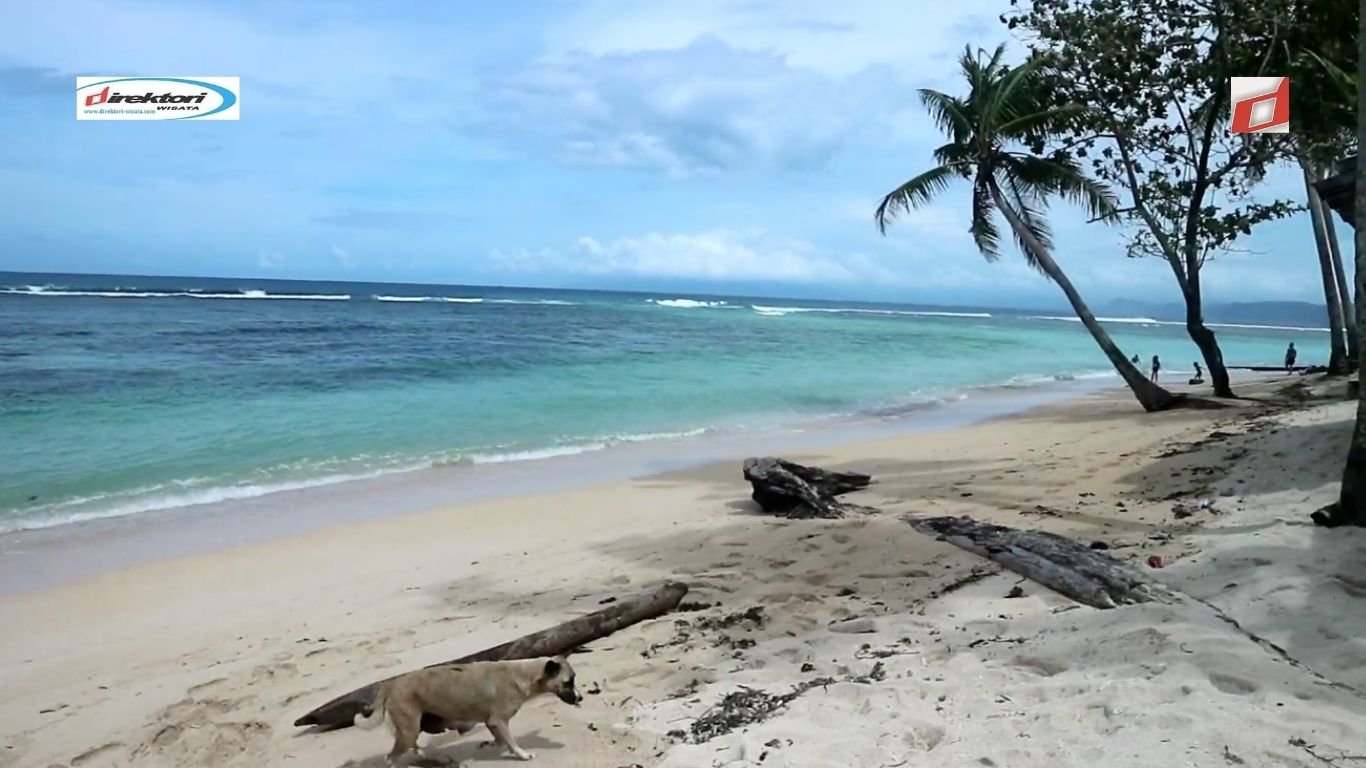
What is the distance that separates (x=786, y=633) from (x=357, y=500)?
7038 millimetres

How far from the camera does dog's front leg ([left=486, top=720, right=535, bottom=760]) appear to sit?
4137 millimetres

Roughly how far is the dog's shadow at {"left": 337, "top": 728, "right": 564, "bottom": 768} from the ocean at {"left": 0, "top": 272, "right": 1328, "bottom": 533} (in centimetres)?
738

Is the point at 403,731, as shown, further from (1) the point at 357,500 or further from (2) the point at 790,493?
(1) the point at 357,500

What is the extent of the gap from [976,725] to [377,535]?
275 inches

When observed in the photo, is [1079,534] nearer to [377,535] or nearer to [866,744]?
[866,744]

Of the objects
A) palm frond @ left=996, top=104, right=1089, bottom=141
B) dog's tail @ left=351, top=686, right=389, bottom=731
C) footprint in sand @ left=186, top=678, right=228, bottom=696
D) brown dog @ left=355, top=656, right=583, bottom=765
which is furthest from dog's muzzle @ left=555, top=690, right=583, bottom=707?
palm frond @ left=996, top=104, right=1089, bottom=141

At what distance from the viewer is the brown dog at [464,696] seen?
4.15 metres

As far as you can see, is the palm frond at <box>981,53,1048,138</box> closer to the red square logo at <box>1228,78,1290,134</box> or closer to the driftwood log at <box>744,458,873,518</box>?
the red square logo at <box>1228,78,1290,134</box>

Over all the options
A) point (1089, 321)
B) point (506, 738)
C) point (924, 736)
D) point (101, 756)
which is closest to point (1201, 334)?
point (1089, 321)

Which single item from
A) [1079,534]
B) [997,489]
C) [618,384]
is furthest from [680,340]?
[1079,534]

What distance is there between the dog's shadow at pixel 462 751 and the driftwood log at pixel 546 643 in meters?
0.09

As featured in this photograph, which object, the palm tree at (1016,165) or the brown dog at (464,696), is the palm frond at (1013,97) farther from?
the brown dog at (464,696)

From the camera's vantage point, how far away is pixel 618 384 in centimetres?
2305

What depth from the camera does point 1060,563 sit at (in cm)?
548
